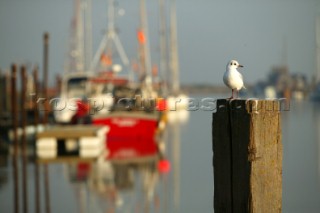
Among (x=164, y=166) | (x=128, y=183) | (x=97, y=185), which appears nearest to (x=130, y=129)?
(x=164, y=166)

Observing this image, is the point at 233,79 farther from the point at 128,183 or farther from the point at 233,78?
the point at 128,183

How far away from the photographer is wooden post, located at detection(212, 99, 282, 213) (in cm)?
530

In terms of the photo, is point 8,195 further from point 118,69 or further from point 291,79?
point 291,79

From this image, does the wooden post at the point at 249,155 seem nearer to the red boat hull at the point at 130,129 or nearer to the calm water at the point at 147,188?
the calm water at the point at 147,188

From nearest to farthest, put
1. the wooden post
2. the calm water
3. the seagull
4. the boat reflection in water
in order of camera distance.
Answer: the wooden post, the seagull, the calm water, the boat reflection in water

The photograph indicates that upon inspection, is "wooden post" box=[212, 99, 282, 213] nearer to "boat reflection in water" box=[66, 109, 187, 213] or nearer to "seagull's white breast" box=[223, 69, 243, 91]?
"seagull's white breast" box=[223, 69, 243, 91]

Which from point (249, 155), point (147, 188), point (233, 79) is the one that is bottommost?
point (147, 188)

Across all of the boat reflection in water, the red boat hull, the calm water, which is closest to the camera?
the calm water

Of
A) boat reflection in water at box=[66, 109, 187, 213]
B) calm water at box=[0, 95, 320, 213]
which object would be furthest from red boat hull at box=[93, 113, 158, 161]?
calm water at box=[0, 95, 320, 213]

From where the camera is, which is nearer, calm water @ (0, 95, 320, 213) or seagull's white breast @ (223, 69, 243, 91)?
seagull's white breast @ (223, 69, 243, 91)

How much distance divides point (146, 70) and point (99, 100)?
808 inches

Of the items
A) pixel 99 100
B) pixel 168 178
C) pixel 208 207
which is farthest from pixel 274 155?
pixel 99 100

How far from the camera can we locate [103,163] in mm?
20578

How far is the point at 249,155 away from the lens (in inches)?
208
